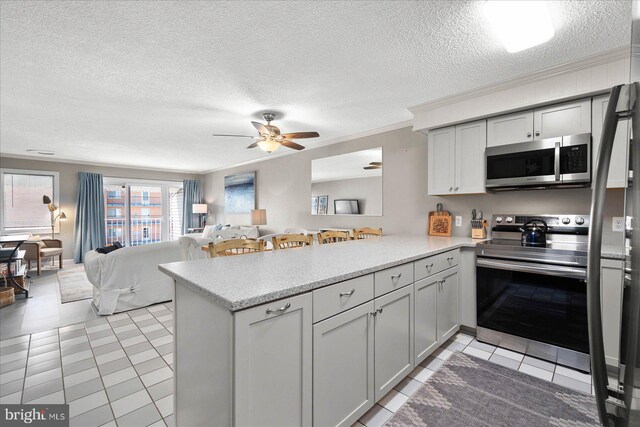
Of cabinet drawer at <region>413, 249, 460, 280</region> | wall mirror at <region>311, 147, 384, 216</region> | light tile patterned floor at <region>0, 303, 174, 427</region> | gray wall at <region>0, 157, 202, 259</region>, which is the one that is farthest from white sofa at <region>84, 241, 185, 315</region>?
gray wall at <region>0, 157, 202, 259</region>

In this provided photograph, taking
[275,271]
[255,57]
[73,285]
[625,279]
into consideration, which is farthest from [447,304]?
[73,285]

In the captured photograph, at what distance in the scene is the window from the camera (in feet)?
19.3

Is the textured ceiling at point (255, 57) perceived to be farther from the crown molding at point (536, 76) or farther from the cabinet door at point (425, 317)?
the cabinet door at point (425, 317)

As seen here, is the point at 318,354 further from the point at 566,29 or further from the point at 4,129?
the point at 4,129

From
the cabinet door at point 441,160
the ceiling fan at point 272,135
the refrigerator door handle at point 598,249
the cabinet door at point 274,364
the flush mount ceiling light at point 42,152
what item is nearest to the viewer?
the refrigerator door handle at point 598,249

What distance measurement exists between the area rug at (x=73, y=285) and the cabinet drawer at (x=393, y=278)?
4263mm

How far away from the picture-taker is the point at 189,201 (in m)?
8.18

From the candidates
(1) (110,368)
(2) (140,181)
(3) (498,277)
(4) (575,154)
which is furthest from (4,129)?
(4) (575,154)

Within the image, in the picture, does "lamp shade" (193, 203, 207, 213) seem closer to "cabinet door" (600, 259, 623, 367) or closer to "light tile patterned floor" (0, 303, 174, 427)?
"light tile patterned floor" (0, 303, 174, 427)

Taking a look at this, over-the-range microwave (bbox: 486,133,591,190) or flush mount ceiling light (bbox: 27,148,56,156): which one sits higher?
flush mount ceiling light (bbox: 27,148,56,156)

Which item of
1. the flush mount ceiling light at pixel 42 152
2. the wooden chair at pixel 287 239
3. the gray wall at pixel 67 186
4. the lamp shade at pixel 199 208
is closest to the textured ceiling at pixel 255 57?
the wooden chair at pixel 287 239

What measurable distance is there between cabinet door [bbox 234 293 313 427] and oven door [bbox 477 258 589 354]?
6.37 ft

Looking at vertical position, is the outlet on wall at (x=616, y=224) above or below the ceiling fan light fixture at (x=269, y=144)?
below

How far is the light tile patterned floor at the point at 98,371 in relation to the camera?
1750mm
